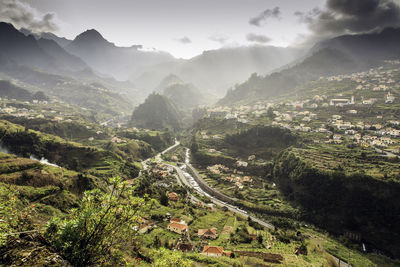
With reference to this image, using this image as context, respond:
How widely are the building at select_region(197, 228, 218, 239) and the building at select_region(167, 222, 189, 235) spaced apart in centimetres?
318

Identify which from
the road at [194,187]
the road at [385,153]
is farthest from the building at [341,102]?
the road at [194,187]

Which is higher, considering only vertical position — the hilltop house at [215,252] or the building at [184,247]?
the hilltop house at [215,252]

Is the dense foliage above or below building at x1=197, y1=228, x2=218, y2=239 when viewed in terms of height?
above

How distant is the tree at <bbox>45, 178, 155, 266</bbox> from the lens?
8.77 m

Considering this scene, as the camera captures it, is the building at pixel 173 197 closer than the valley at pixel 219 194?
No

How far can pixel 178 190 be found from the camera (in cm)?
7531

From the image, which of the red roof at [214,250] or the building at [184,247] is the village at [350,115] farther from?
the building at [184,247]

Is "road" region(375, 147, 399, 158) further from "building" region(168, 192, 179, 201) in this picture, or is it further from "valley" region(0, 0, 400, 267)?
"building" region(168, 192, 179, 201)

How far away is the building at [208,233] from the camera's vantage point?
47781 millimetres

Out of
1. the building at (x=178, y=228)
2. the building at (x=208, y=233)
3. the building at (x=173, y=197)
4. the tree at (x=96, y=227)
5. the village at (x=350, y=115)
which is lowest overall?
the building at (x=173, y=197)

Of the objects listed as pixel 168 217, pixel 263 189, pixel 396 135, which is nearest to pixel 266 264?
pixel 168 217

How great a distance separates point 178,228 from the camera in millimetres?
47312

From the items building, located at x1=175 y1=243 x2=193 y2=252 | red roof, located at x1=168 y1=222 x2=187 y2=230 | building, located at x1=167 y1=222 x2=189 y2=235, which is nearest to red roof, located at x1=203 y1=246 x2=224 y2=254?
building, located at x1=175 y1=243 x2=193 y2=252

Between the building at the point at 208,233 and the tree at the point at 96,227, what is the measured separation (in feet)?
138
